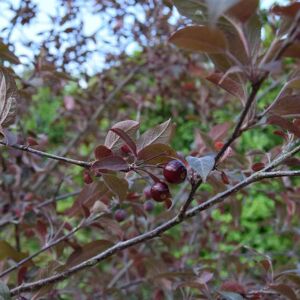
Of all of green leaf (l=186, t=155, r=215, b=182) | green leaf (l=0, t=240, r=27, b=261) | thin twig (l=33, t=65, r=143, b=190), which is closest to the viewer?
green leaf (l=186, t=155, r=215, b=182)

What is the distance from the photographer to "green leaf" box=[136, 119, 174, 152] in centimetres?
93

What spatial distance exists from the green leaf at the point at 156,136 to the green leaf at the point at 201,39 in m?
0.28

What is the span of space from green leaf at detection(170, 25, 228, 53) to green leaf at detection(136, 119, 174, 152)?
0.28m

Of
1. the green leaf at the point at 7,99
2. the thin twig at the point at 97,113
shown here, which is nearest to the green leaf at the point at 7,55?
the green leaf at the point at 7,99

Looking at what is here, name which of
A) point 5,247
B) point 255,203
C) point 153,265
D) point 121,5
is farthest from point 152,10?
point 255,203

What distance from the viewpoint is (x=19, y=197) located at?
1833mm

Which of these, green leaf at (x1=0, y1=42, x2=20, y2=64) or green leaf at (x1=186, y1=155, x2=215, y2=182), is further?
green leaf at (x1=0, y1=42, x2=20, y2=64)

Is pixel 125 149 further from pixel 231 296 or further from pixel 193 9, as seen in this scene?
pixel 231 296

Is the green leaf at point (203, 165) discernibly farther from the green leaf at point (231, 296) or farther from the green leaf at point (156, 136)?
the green leaf at point (231, 296)

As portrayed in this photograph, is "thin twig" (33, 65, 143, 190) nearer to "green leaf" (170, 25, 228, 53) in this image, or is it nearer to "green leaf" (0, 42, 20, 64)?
"green leaf" (0, 42, 20, 64)

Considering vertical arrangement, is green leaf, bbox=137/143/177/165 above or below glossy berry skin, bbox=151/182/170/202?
above

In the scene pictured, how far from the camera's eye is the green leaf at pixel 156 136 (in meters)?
0.93

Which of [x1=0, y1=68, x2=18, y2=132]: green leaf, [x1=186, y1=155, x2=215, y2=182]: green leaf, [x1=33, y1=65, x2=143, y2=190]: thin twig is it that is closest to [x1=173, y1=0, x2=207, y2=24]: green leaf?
[x1=186, y1=155, x2=215, y2=182]: green leaf

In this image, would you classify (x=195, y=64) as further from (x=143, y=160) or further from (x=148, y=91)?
(x=143, y=160)
